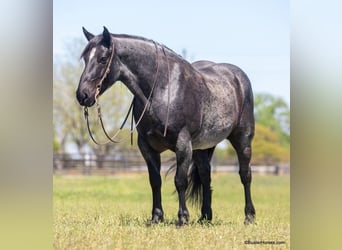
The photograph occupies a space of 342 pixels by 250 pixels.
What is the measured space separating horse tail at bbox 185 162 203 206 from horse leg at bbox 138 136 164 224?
2.92 ft

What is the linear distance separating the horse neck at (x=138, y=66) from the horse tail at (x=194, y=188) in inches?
60.0

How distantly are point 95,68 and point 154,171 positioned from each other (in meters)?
1.37

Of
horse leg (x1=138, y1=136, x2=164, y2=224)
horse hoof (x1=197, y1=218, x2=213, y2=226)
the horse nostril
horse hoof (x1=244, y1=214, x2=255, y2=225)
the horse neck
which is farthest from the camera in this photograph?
horse hoof (x1=244, y1=214, x2=255, y2=225)

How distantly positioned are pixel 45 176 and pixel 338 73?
102 inches

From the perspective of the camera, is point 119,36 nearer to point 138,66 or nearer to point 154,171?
point 138,66

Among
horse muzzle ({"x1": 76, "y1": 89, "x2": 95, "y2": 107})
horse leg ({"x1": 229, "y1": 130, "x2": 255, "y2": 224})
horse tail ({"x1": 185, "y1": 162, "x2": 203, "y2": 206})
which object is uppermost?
horse muzzle ({"x1": 76, "y1": 89, "x2": 95, "y2": 107})

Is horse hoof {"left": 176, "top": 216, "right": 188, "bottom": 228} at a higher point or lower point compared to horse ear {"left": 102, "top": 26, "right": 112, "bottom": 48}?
lower

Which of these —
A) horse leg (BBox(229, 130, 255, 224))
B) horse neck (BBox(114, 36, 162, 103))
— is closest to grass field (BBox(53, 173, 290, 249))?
horse leg (BBox(229, 130, 255, 224))

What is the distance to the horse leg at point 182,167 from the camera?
21.8 ft

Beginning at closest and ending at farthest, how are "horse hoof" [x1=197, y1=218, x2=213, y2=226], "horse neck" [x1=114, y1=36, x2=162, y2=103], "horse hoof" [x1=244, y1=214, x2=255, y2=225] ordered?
"horse neck" [x1=114, y1=36, x2=162, y2=103] → "horse hoof" [x1=197, y1=218, x2=213, y2=226] → "horse hoof" [x1=244, y1=214, x2=255, y2=225]

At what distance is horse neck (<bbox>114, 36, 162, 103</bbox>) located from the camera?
21.7 ft

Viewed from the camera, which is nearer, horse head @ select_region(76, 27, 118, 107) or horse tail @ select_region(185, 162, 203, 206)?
horse head @ select_region(76, 27, 118, 107)

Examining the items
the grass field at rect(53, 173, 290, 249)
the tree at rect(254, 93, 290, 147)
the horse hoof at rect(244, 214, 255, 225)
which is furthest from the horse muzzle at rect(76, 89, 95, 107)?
the tree at rect(254, 93, 290, 147)

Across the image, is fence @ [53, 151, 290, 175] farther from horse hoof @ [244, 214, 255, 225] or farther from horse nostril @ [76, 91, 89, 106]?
horse nostril @ [76, 91, 89, 106]
